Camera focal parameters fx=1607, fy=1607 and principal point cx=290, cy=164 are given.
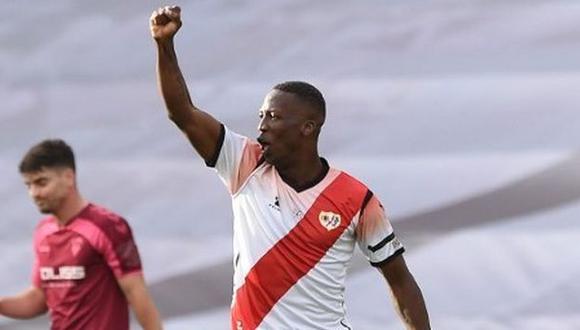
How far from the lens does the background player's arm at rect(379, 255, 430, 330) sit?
415 centimetres

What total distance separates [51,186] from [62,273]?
0.28 metres

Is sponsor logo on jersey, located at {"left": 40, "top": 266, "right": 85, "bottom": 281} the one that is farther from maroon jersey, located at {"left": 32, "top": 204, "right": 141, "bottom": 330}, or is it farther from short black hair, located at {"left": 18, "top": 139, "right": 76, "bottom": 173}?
short black hair, located at {"left": 18, "top": 139, "right": 76, "bottom": 173}

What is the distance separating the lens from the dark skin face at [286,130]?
398 cm

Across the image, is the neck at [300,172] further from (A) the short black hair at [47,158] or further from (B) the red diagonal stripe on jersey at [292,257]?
(A) the short black hair at [47,158]

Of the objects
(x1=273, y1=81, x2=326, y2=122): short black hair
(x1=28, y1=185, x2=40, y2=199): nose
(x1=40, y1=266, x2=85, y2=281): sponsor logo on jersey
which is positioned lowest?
(x1=40, y1=266, x2=85, y2=281): sponsor logo on jersey

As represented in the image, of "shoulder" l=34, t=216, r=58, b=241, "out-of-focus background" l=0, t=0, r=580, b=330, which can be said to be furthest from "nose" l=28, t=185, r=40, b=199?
"out-of-focus background" l=0, t=0, r=580, b=330

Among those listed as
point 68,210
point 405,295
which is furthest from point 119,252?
point 405,295

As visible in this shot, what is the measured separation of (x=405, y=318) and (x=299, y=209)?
1.38ft

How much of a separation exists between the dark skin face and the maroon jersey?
1047mm

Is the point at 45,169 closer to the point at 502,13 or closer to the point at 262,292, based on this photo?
the point at 262,292

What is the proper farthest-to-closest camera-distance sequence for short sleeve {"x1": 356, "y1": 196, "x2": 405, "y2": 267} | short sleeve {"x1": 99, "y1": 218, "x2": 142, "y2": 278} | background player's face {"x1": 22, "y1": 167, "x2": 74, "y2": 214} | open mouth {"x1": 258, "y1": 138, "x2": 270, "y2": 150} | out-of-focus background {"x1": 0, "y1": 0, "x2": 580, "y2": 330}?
1. out-of-focus background {"x1": 0, "y1": 0, "x2": 580, "y2": 330}
2. background player's face {"x1": 22, "y1": 167, "x2": 74, "y2": 214}
3. short sleeve {"x1": 99, "y1": 218, "x2": 142, "y2": 278}
4. short sleeve {"x1": 356, "y1": 196, "x2": 405, "y2": 267}
5. open mouth {"x1": 258, "y1": 138, "x2": 270, "y2": 150}

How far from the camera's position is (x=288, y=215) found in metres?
4.03

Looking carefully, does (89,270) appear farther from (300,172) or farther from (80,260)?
(300,172)

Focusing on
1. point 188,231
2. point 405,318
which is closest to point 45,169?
point 188,231
